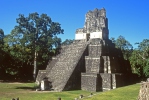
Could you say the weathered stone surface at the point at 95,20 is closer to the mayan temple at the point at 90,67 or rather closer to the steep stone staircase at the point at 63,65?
the mayan temple at the point at 90,67

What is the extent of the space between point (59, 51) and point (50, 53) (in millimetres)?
3893

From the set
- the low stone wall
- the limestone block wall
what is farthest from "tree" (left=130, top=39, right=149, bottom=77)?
the low stone wall

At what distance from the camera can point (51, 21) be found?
1169 inches

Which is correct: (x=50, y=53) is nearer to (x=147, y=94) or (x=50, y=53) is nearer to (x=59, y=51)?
(x=59, y=51)

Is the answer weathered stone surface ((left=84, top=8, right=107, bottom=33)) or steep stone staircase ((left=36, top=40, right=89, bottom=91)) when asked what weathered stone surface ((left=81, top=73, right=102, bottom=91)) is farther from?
weathered stone surface ((left=84, top=8, right=107, bottom=33))

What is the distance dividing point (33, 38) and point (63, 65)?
7205 mm

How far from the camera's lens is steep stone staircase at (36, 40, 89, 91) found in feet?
67.9

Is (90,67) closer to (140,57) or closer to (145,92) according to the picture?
(140,57)

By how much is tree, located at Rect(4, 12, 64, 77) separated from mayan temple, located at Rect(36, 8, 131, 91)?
270 centimetres

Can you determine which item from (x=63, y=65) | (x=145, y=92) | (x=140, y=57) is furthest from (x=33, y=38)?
(x=145, y=92)

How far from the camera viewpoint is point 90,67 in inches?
875

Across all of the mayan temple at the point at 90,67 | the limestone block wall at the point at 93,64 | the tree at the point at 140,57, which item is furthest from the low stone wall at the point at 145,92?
the tree at the point at 140,57

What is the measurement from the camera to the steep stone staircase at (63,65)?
20.7 metres

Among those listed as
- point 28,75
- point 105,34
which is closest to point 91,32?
point 105,34
